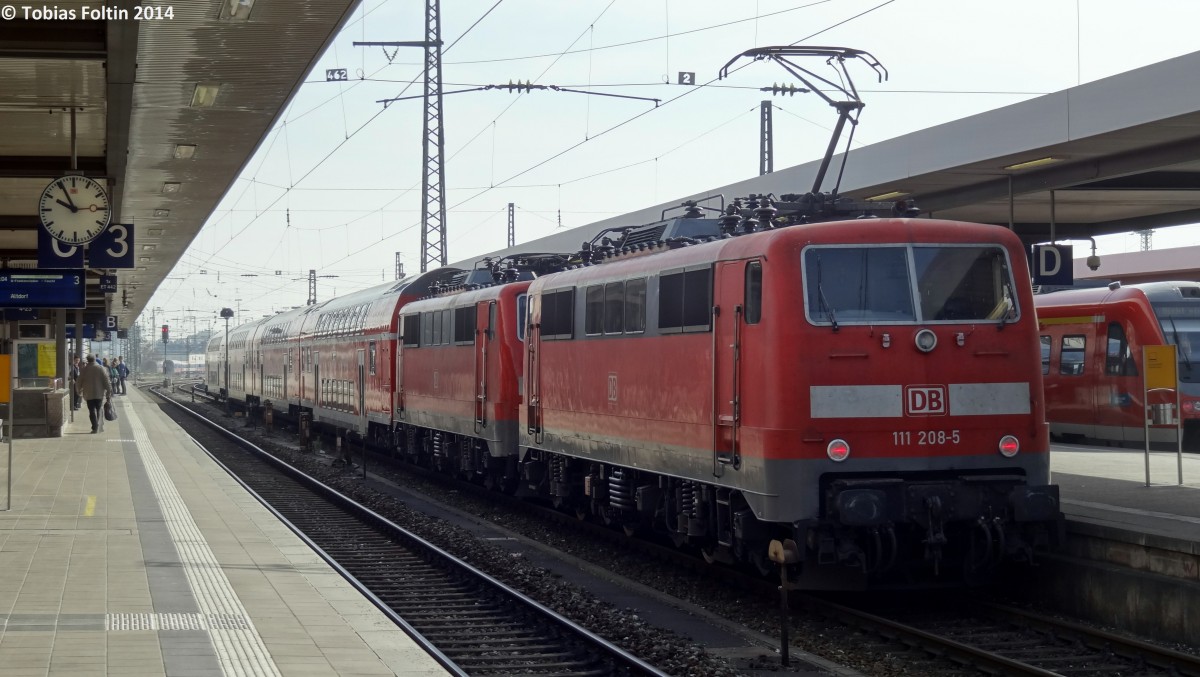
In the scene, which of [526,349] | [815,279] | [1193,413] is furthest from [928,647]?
[1193,413]

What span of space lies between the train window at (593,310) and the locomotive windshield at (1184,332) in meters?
12.5

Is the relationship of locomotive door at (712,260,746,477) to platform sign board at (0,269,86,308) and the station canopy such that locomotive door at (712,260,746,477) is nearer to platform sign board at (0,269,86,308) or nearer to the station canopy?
the station canopy

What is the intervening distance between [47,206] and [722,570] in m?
8.16

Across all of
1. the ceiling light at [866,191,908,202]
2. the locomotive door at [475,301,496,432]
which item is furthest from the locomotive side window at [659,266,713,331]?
the locomotive door at [475,301,496,432]

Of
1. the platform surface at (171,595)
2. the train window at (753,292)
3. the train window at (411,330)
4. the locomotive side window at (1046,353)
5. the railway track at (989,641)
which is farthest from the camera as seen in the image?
the locomotive side window at (1046,353)

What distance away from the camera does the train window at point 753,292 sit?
1134 centimetres

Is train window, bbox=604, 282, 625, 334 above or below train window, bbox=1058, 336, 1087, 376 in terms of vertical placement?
above

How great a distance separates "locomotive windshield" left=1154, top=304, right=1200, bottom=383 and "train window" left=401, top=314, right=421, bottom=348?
1331 centimetres

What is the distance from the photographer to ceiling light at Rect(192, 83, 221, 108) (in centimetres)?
1286

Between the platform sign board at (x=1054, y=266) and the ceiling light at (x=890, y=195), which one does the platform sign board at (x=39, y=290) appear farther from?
the platform sign board at (x=1054, y=266)

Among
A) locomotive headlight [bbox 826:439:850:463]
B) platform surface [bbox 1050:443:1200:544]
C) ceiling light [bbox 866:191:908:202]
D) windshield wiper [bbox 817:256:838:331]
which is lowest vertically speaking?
platform surface [bbox 1050:443:1200:544]

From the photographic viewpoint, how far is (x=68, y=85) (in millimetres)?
13125

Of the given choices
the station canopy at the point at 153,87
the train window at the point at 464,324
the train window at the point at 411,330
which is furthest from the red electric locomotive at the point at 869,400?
the train window at the point at 411,330

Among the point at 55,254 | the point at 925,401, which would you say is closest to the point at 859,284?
the point at 925,401
